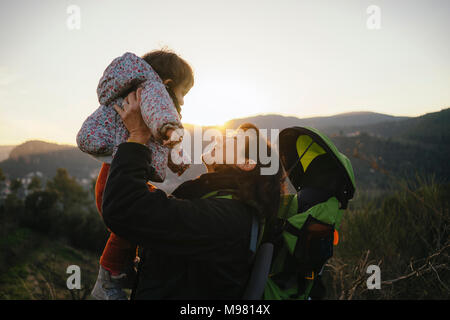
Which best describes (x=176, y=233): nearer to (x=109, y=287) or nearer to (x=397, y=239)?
(x=109, y=287)

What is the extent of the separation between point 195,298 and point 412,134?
1206 inches

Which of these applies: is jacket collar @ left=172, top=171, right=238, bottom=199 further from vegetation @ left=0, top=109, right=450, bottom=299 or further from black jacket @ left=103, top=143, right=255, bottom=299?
vegetation @ left=0, top=109, right=450, bottom=299

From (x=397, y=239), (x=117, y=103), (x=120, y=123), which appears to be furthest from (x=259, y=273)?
(x=397, y=239)

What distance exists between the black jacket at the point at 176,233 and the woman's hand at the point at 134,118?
0.30ft

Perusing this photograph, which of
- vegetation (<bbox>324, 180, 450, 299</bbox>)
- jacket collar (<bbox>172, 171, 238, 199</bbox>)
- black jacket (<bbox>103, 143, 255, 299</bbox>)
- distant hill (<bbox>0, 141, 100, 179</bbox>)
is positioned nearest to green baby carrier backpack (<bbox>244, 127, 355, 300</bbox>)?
black jacket (<bbox>103, 143, 255, 299</bbox>)

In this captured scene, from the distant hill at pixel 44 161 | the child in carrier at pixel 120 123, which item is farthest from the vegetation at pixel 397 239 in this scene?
the distant hill at pixel 44 161

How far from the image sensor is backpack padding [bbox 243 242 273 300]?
110 cm

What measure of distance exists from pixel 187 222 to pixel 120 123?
26.4 inches

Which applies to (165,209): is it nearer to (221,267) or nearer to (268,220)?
(221,267)

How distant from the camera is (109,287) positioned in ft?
4.54

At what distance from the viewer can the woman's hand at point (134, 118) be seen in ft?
3.80

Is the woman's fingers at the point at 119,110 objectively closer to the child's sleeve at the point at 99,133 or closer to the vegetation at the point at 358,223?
the child's sleeve at the point at 99,133
